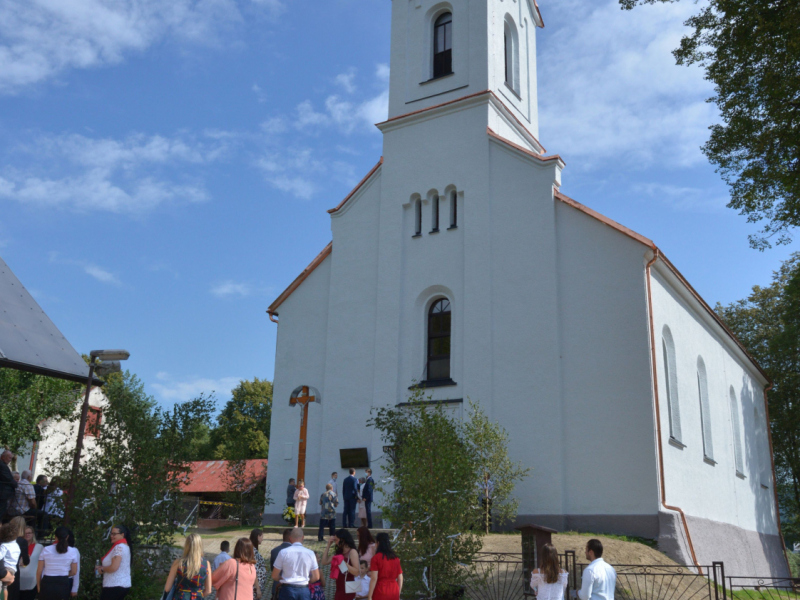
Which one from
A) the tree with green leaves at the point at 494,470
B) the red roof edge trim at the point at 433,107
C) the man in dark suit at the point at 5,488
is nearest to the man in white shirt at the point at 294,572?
the man in dark suit at the point at 5,488

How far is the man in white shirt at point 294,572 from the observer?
8.43 meters

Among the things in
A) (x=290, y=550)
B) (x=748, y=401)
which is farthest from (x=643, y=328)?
(x=748, y=401)

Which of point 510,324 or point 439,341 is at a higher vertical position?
point 510,324

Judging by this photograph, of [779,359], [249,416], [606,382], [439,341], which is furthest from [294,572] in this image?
[249,416]

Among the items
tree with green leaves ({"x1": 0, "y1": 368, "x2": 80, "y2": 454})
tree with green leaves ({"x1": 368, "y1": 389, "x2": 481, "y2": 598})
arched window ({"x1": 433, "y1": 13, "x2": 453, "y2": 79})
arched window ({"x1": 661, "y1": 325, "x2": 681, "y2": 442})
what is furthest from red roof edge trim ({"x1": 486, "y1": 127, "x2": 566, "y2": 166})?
tree with green leaves ({"x1": 0, "y1": 368, "x2": 80, "y2": 454})

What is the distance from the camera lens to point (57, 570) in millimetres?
9281

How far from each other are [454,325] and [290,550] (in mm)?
12611

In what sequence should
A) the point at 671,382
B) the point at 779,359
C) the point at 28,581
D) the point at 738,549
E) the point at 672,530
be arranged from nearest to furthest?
the point at 28,581
the point at 672,530
the point at 671,382
the point at 738,549
the point at 779,359

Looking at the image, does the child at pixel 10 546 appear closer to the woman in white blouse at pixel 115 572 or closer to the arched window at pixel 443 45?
the woman in white blouse at pixel 115 572

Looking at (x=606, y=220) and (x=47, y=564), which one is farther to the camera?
(x=606, y=220)

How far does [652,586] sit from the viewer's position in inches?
511

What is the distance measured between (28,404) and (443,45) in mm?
21840

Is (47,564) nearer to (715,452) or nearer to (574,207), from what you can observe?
(574,207)

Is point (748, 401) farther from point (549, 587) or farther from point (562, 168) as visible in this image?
point (549, 587)
